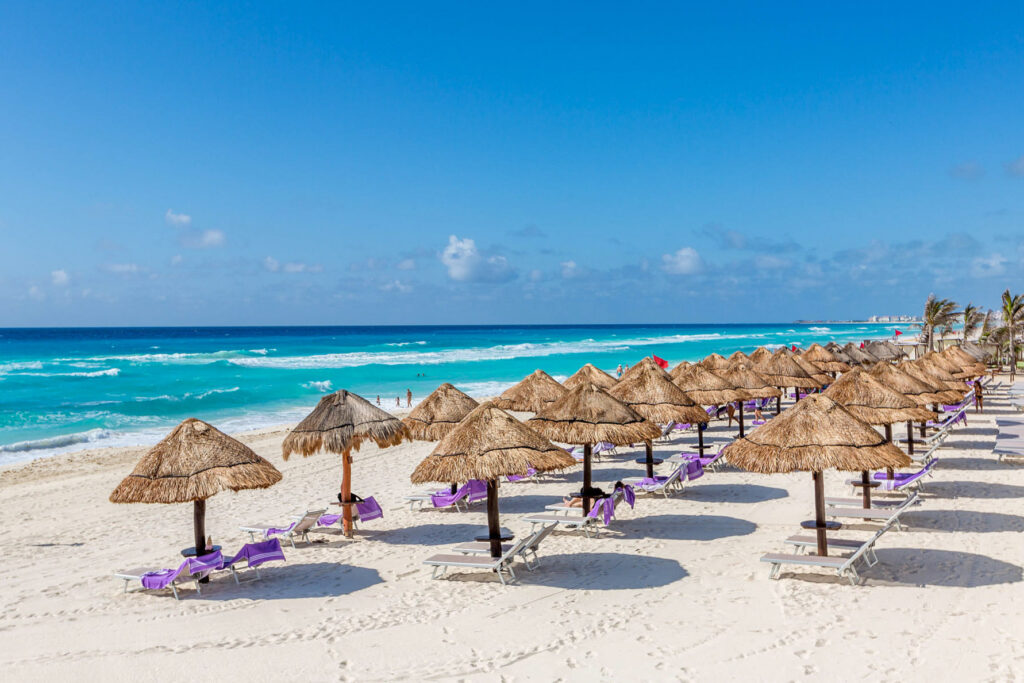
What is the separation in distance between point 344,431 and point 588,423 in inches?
126

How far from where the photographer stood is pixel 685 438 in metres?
17.8

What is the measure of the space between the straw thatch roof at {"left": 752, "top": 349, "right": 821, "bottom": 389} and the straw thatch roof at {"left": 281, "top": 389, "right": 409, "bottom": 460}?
12.1m

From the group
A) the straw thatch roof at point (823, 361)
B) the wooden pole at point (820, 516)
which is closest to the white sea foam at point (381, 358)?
the straw thatch roof at point (823, 361)

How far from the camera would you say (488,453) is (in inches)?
302

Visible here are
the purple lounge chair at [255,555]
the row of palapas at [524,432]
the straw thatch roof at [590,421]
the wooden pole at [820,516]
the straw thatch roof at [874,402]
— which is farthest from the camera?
the straw thatch roof at [874,402]

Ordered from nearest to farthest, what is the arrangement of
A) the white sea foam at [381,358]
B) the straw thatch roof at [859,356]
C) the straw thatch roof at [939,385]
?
the straw thatch roof at [939,385] < the straw thatch roof at [859,356] < the white sea foam at [381,358]

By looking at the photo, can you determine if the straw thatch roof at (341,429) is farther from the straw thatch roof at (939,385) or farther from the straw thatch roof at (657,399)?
the straw thatch roof at (939,385)

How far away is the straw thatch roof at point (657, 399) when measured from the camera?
466 inches

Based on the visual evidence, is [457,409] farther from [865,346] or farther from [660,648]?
[865,346]

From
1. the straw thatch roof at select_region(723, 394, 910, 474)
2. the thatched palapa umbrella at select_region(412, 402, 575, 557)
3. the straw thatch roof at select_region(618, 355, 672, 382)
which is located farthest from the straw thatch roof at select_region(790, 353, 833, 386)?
the thatched palapa umbrella at select_region(412, 402, 575, 557)

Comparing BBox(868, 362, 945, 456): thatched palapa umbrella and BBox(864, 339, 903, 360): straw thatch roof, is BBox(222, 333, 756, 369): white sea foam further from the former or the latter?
BBox(868, 362, 945, 456): thatched palapa umbrella

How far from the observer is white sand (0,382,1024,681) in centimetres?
577

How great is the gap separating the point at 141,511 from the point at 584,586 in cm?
797

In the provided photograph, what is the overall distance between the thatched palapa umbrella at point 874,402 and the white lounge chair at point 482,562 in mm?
5502
